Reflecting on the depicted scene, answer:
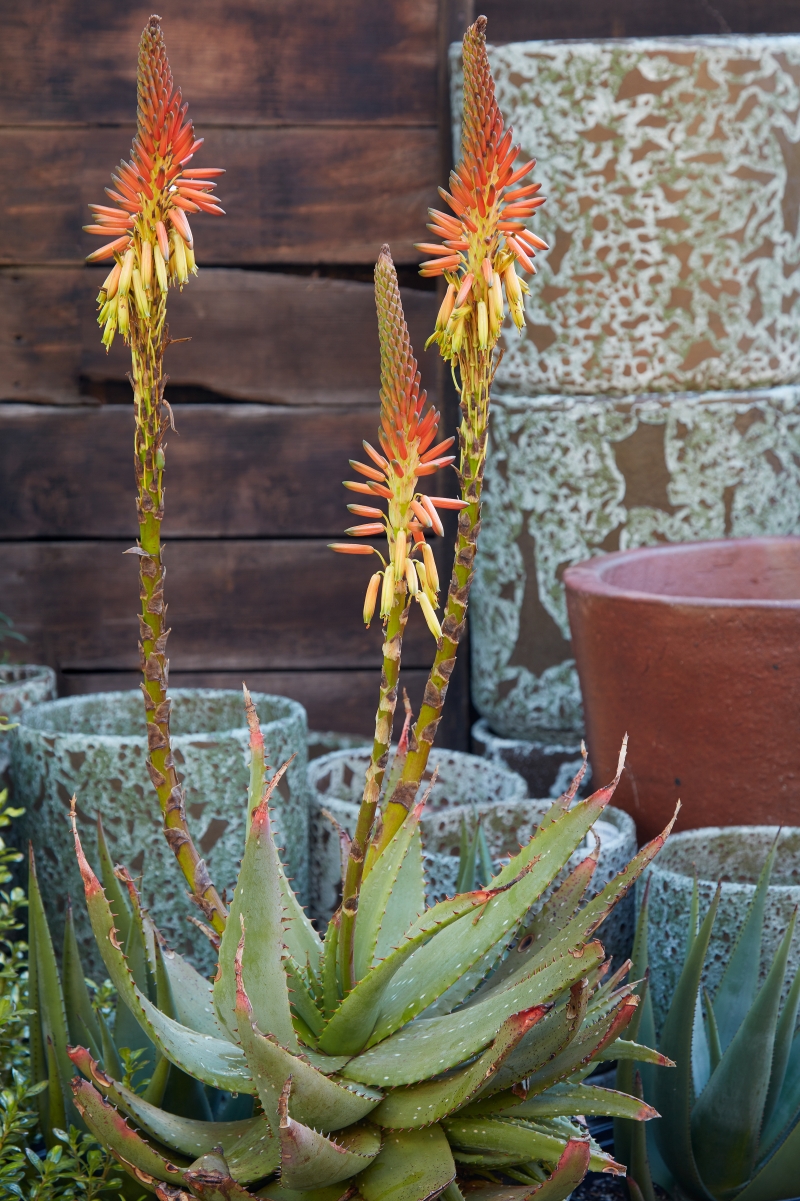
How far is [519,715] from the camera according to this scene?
2.28 meters

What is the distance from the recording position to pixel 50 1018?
45.1 inches

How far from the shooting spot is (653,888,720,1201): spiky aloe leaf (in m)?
1.17

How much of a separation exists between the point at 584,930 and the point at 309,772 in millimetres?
1175

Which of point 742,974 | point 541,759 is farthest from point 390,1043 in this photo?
point 541,759

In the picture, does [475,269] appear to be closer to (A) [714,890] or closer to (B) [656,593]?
(A) [714,890]

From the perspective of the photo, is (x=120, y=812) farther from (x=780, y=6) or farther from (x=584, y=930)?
(x=780, y=6)

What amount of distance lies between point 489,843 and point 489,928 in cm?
90

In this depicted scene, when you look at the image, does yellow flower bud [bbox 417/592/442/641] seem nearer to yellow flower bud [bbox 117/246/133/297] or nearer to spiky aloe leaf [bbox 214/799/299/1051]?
spiky aloe leaf [bbox 214/799/299/1051]

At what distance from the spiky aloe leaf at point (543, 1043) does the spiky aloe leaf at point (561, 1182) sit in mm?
74

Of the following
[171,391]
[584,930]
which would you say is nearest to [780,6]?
[171,391]

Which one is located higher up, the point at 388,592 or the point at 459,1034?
the point at 388,592

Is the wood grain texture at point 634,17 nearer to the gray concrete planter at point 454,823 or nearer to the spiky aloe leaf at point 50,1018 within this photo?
the gray concrete planter at point 454,823

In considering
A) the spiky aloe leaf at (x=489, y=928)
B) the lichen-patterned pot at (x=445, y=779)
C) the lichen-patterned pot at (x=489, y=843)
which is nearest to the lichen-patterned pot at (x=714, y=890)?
Answer: the lichen-patterned pot at (x=489, y=843)

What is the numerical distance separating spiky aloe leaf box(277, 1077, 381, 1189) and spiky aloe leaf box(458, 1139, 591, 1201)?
11 centimetres
